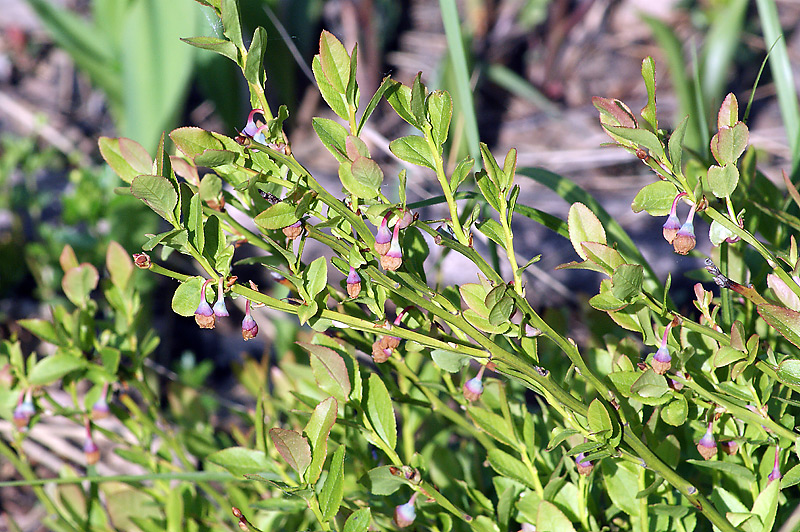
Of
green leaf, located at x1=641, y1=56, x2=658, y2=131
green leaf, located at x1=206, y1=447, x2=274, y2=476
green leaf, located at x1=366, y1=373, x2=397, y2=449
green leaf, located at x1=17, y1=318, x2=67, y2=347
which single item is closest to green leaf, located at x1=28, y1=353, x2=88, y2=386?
green leaf, located at x1=17, y1=318, x2=67, y2=347

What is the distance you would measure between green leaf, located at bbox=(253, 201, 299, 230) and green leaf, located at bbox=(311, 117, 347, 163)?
43 mm

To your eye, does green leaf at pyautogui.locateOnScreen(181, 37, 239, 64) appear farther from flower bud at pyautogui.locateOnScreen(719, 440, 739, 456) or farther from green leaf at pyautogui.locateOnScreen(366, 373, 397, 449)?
flower bud at pyautogui.locateOnScreen(719, 440, 739, 456)

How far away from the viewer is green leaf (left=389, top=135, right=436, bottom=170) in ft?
1.23

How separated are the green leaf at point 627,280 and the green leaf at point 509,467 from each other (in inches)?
7.2

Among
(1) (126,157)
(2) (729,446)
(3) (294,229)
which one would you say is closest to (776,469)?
(2) (729,446)

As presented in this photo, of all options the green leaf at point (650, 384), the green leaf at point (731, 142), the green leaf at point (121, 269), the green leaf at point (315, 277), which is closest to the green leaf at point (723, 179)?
the green leaf at point (731, 142)

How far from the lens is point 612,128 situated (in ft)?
1.17

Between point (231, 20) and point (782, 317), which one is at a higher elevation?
point (231, 20)

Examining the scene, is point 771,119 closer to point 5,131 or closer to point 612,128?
point 612,128

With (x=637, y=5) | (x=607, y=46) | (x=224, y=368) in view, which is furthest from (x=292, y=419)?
(x=637, y=5)

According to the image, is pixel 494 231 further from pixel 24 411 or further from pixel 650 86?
pixel 24 411

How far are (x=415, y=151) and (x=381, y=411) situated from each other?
185 millimetres

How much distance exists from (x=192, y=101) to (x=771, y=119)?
173cm

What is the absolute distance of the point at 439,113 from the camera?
0.37m
